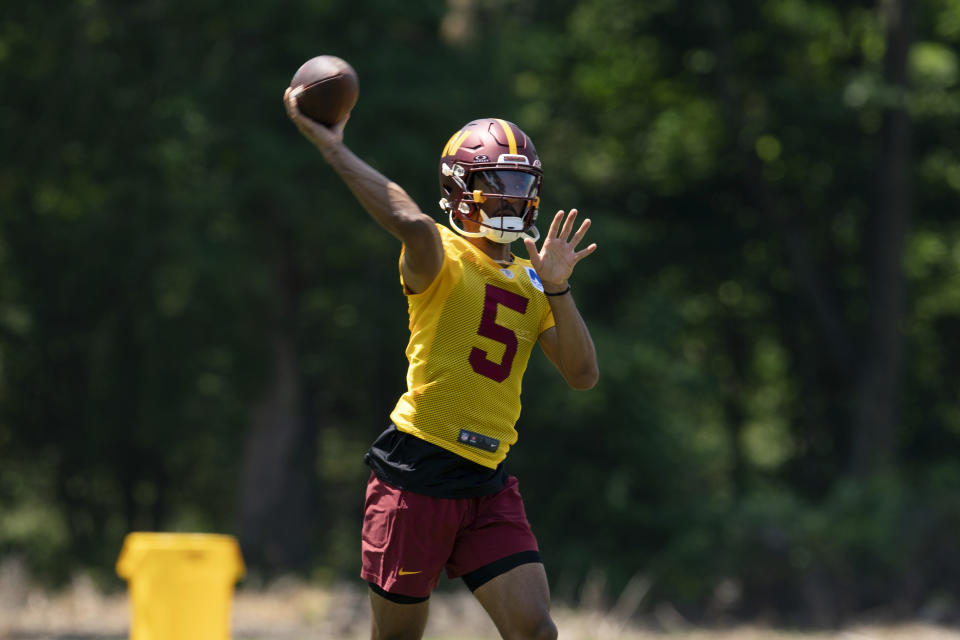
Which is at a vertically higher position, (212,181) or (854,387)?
(212,181)

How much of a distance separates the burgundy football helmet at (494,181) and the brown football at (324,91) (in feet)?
2.13

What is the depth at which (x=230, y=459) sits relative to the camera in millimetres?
27484

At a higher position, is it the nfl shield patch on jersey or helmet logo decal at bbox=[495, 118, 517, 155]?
helmet logo decal at bbox=[495, 118, 517, 155]

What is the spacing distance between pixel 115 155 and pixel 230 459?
9647mm

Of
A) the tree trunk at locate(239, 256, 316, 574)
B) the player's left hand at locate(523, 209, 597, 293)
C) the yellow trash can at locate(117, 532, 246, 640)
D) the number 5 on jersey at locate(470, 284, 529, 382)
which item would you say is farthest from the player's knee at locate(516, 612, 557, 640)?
the tree trunk at locate(239, 256, 316, 574)

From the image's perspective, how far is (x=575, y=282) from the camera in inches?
842

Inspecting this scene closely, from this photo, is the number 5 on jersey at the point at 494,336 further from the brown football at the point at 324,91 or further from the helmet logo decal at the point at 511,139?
the brown football at the point at 324,91

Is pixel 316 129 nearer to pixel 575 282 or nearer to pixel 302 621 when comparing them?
pixel 302 621

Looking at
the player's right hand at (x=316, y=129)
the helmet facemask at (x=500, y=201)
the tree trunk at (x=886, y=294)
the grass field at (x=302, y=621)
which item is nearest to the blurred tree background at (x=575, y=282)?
the tree trunk at (x=886, y=294)

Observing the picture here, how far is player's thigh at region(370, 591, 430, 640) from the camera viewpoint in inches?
195

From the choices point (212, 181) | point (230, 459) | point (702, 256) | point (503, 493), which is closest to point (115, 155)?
point (212, 181)

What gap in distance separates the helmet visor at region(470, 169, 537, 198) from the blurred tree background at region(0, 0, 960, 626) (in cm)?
1392

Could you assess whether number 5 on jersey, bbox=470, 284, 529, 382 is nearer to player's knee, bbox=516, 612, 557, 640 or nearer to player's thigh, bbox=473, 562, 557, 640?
player's thigh, bbox=473, 562, 557, 640

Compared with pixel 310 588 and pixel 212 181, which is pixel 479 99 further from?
pixel 310 588
